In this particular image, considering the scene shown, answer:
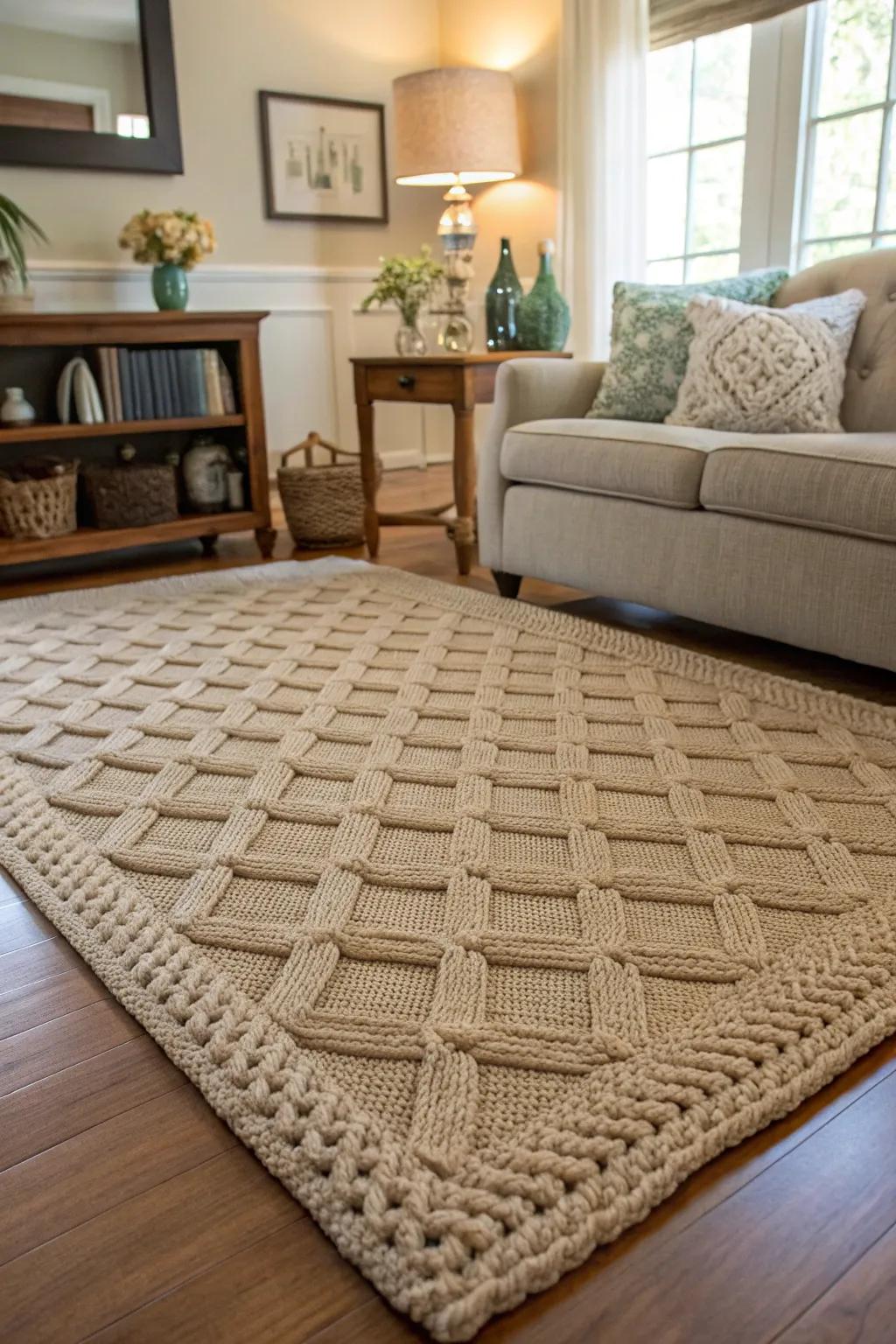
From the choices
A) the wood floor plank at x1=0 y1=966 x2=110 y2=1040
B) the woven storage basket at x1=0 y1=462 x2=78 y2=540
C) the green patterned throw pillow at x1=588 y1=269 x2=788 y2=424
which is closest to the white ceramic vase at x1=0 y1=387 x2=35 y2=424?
the woven storage basket at x1=0 y1=462 x2=78 y2=540

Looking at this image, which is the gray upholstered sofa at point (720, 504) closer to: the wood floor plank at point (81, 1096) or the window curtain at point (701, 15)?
the window curtain at point (701, 15)

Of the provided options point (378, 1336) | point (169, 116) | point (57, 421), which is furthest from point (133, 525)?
point (378, 1336)

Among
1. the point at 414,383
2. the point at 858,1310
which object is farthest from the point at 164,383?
the point at 858,1310

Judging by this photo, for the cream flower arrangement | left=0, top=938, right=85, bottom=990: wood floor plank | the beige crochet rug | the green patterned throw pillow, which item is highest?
the cream flower arrangement

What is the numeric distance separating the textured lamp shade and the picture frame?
0.54 m

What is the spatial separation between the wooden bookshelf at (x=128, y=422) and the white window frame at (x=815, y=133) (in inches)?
63.0

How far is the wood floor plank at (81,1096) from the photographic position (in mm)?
900

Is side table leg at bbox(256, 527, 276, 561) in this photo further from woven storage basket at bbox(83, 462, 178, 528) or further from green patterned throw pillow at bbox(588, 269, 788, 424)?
green patterned throw pillow at bbox(588, 269, 788, 424)

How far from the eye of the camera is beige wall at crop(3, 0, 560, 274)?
334 cm

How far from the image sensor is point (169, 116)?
3361 millimetres

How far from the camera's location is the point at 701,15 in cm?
292

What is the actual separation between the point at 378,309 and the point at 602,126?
117cm

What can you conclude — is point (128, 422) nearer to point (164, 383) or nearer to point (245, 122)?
point (164, 383)

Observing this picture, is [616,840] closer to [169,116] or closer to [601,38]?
[601,38]
